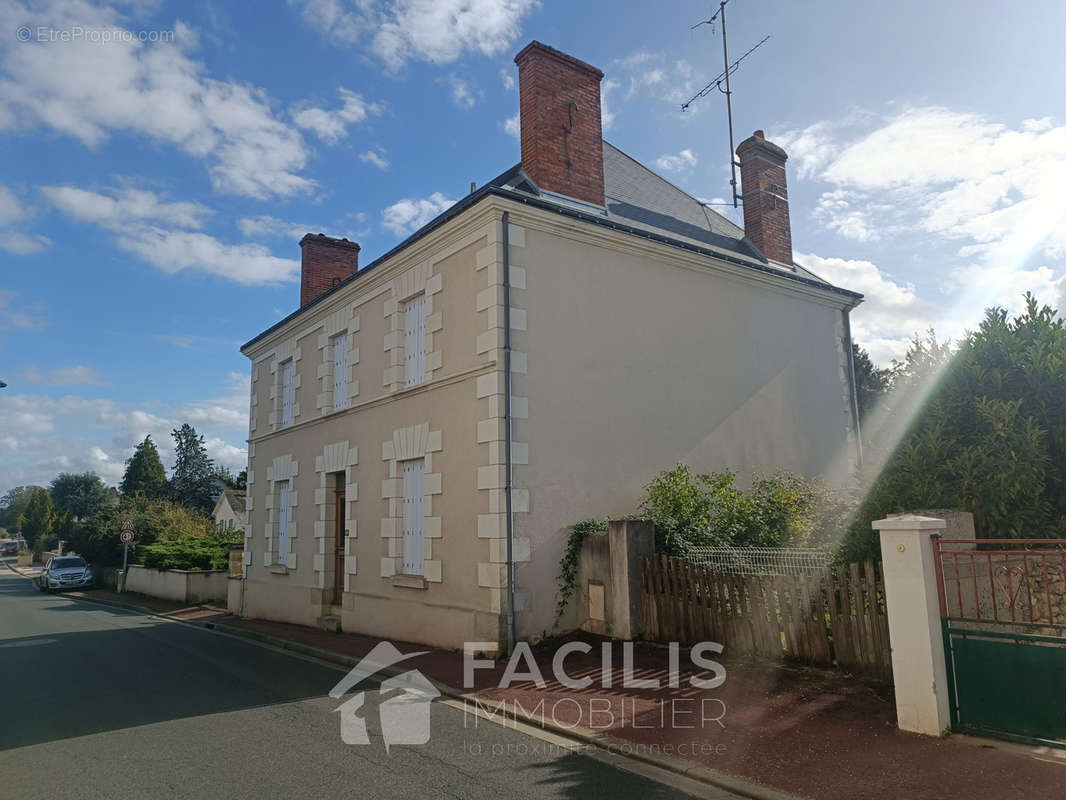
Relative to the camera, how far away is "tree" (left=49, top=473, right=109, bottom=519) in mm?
81875

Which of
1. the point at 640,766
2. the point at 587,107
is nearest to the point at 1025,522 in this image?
the point at 640,766

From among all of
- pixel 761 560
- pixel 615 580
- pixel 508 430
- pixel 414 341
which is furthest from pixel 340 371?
pixel 761 560

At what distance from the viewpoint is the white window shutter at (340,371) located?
551 inches

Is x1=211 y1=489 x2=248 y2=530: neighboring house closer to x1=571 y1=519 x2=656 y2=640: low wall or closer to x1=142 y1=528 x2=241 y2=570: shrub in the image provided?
x1=142 y1=528 x2=241 y2=570: shrub

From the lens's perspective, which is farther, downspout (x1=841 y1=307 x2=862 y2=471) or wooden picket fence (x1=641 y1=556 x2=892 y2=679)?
downspout (x1=841 y1=307 x2=862 y2=471)

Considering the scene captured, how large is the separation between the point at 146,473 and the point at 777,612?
201 ft

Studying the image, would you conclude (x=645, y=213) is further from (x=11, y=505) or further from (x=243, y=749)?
(x=11, y=505)

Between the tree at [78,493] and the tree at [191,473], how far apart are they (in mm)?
27181

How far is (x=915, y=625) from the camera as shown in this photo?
5.45 m

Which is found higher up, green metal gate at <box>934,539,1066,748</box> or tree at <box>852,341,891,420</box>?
tree at <box>852,341,891,420</box>

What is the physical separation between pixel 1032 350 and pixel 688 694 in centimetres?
506

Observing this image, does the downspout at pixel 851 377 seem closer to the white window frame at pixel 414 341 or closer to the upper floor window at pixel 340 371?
the white window frame at pixel 414 341

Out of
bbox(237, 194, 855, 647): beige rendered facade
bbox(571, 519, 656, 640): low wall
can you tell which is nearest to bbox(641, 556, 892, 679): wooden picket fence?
bbox(571, 519, 656, 640): low wall

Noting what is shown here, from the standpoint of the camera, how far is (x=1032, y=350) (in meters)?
7.45
